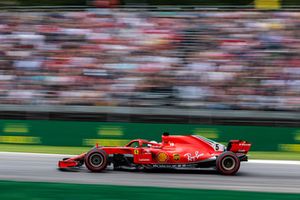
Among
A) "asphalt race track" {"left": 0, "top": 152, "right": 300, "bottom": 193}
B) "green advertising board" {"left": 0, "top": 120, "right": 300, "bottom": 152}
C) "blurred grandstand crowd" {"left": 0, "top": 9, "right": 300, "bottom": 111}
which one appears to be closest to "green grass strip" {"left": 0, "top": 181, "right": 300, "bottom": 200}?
"asphalt race track" {"left": 0, "top": 152, "right": 300, "bottom": 193}

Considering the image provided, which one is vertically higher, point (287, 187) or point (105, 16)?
point (105, 16)

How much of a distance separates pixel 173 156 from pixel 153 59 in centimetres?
579

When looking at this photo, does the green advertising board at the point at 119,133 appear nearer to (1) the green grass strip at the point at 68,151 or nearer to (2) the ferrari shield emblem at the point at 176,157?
(1) the green grass strip at the point at 68,151

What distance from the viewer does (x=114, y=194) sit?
457 cm

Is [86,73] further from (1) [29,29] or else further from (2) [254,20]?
(2) [254,20]

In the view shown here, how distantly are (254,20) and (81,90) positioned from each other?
5014 millimetres

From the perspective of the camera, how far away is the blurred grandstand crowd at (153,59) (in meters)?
13.9

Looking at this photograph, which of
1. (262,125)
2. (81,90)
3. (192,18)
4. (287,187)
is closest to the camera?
(287,187)

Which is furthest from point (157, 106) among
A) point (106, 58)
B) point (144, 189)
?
point (144, 189)

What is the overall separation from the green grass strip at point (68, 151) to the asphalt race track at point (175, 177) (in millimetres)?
1571

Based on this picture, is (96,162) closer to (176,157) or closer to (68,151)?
(176,157)

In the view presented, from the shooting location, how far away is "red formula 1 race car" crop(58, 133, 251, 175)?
928 cm

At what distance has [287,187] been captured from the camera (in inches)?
332

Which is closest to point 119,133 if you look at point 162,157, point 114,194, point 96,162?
point 96,162
